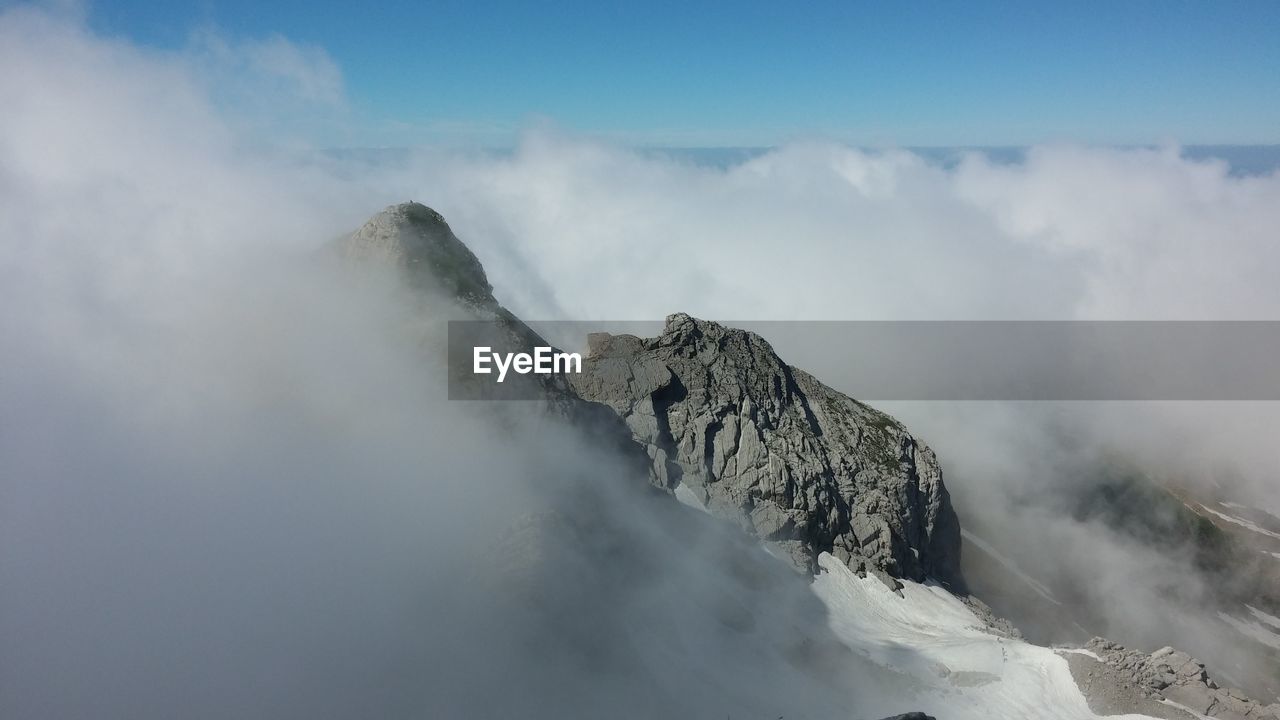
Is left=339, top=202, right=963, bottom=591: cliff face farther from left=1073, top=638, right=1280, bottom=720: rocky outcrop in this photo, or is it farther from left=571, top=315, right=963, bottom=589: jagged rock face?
left=1073, top=638, right=1280, bottom=720: rocky outcrop

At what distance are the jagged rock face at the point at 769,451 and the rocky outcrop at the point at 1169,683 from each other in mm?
26184

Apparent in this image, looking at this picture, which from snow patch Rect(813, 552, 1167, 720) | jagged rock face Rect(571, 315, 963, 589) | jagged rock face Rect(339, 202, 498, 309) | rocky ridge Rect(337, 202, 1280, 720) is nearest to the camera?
snow patch Rect(813, 552, 1167, 720)

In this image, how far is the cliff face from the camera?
85.6 metres

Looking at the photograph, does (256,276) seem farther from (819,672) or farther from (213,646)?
(819,672)

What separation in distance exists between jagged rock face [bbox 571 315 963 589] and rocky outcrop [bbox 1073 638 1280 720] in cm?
2618

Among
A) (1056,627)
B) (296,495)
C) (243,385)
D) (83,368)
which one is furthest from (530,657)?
(1056,627)

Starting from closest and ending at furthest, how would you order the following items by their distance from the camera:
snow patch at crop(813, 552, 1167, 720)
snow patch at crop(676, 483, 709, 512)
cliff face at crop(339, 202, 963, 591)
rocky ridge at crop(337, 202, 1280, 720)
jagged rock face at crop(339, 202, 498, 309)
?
snow patch at crop(813, 552, 1167, 720) < jagged rock face at crop(339, 202, 498, 309) < rocky ridge at crop(337, 202, 1280, 720) < cliff face at crop(339, 202, 963, 591) < snow patch at crop(676, 483, 709, 512)

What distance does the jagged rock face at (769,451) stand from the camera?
89.2 m

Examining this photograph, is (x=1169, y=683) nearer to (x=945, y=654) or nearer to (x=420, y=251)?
(x=945, y=654)

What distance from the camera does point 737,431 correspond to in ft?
305

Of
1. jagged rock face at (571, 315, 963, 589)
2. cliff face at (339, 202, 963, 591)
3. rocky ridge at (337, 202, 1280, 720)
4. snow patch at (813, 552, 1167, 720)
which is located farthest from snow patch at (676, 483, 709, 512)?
snow patch at (813, 552, 1167, 720)

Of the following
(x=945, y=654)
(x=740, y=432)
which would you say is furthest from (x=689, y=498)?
(x=945, y=654)

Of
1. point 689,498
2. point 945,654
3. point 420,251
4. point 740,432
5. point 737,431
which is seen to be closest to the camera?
point 945,654

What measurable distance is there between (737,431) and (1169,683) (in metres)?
46.6
